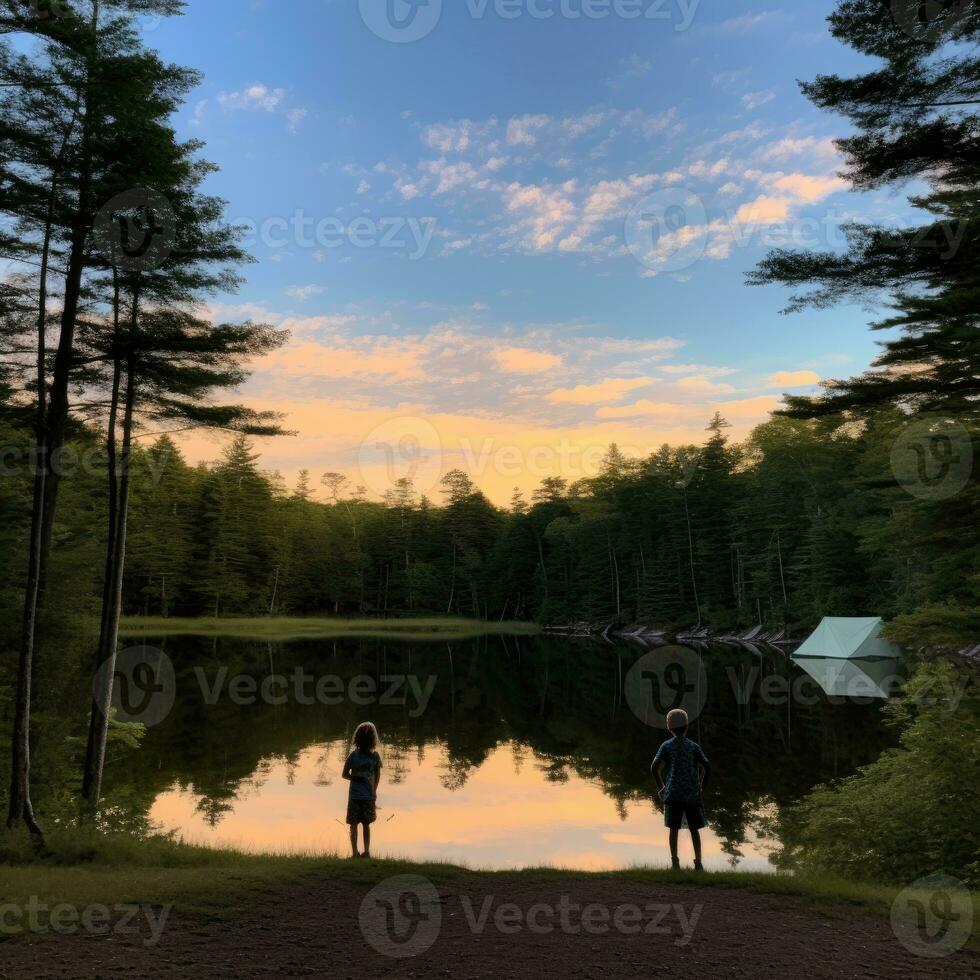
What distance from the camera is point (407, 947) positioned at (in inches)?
238

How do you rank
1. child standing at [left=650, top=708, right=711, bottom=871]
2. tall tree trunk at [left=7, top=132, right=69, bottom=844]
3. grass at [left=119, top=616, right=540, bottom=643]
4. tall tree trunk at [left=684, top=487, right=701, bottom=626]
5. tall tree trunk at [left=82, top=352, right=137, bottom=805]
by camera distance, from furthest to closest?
tall tree trunk at [left=684, top=487, right=701, bottom=626] → grass at [left=119, top=616, right=540, bottom=643] → tall tree trunk at [left=82, top=352, right=137, bottom=805] → tall tree trunk at [left=7, top=132, right=69, bottom=844] → child standing at [left=650, top=708, right=711, bottom=871]

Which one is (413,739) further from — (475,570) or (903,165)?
(475,570)

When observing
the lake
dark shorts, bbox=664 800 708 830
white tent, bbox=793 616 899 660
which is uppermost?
white tent, bbox=793 616 899 660

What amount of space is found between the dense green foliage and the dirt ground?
13.5 feet

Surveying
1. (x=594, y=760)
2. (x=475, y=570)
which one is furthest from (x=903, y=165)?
(x=475, y=570)

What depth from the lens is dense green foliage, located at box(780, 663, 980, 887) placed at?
35.0ft

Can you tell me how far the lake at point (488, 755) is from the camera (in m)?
13.7

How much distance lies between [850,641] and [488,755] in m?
28.7

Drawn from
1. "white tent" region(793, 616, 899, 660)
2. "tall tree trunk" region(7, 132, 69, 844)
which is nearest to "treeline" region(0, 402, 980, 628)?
"white tent" region(793, 616, 899, 660)

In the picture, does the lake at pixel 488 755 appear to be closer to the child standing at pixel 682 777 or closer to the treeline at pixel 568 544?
the child standing at pixel 682 777

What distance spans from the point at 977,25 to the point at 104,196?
1154 centimetres

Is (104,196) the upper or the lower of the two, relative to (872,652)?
upper

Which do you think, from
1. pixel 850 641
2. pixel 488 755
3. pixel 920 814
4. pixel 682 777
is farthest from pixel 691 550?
pixel 682 777

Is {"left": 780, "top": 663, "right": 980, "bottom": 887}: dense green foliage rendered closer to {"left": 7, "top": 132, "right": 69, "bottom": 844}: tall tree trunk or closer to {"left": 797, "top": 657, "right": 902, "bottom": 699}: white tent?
{"left": 7, "top": 132, "right": 69, "bottom": 844}: tall tree trunk
